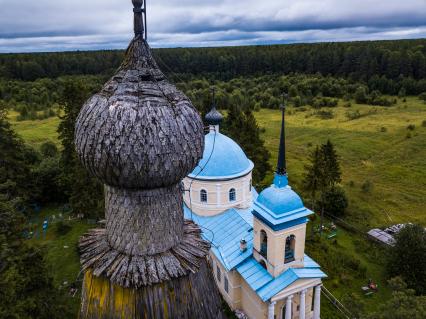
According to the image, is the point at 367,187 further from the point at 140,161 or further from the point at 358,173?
the point at 140,161

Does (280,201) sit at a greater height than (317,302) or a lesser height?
greater

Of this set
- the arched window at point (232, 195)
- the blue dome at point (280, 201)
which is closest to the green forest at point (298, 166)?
the blue dome at point (280, 201)

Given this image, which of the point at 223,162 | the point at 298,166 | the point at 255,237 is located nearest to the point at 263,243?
the point at 255,237

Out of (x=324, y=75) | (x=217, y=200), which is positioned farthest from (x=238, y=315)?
(x=324, y=75)

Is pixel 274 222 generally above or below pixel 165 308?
below

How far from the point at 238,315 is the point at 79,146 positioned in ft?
60.2

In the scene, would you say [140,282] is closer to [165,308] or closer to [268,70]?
[165,308]

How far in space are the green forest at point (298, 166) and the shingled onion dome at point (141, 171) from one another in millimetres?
809

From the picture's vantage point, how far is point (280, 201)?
1667 cm

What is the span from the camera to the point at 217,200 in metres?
22.2

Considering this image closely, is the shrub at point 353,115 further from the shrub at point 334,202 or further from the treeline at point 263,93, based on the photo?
the shrub at point 334,202

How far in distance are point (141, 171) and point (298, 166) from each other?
44.7 m

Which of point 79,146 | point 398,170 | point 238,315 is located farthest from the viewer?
point 398,170

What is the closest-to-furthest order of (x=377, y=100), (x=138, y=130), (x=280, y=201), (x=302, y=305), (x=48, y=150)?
(x=138, y=130) < (x=280, y=201) < (x=302, y=305) < (x=48, y=150) < (x=377, y=100)
